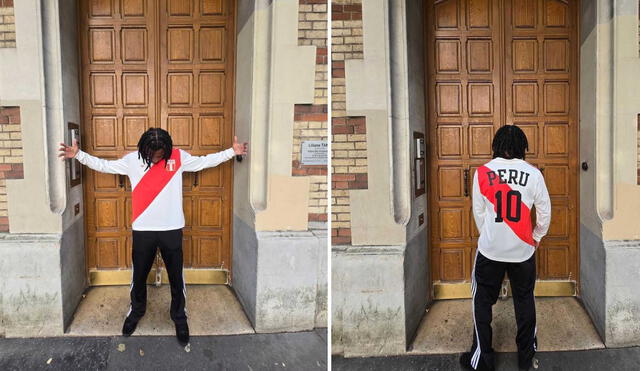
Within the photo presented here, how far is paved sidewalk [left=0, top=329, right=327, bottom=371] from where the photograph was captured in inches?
161

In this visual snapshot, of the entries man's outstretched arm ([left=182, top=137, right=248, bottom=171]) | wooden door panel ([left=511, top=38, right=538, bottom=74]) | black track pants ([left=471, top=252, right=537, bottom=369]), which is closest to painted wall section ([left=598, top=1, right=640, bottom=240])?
wooden door panel ([left=511, top=38, right=538, bottom=74])

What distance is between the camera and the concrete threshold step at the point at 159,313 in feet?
14.6

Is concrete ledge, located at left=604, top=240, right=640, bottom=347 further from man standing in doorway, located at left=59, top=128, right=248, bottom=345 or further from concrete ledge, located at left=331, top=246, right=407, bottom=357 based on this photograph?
man standing in doorway, located at left=59, top=128, right=248, bottom=345

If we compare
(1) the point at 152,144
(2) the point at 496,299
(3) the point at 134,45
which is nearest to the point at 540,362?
(2) the point at 496,299

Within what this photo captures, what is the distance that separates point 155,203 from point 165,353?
152cm

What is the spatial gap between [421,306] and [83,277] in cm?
386

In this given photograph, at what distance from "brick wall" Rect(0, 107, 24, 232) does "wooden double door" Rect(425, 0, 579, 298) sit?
14.1 ft

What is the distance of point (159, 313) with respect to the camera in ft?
15.1

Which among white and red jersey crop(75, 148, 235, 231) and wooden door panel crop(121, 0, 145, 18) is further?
wooden door panel crop(121, 0, 145, 18)

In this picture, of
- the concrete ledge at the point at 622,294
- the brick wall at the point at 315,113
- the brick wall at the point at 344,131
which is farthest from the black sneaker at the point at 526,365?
the brick wall at the point at 315,113

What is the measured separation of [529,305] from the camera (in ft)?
12.2

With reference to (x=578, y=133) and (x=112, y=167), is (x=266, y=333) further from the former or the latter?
(x=578, y=133)

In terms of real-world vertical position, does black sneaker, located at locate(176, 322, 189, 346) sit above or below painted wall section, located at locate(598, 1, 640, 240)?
below

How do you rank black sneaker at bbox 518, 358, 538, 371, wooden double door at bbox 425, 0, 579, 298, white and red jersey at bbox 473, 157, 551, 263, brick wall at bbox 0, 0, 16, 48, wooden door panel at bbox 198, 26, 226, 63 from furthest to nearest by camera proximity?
wooden door panel at bbox 198, 26, 226, 63, wooden double door at bbox 425, 0, 579, 298, brick wall at bbox 0, 0, 16, 48, black sneaker at bbox 518, 358, 538, 371, white and red jersey at bbox 473, 157, 551, 263
